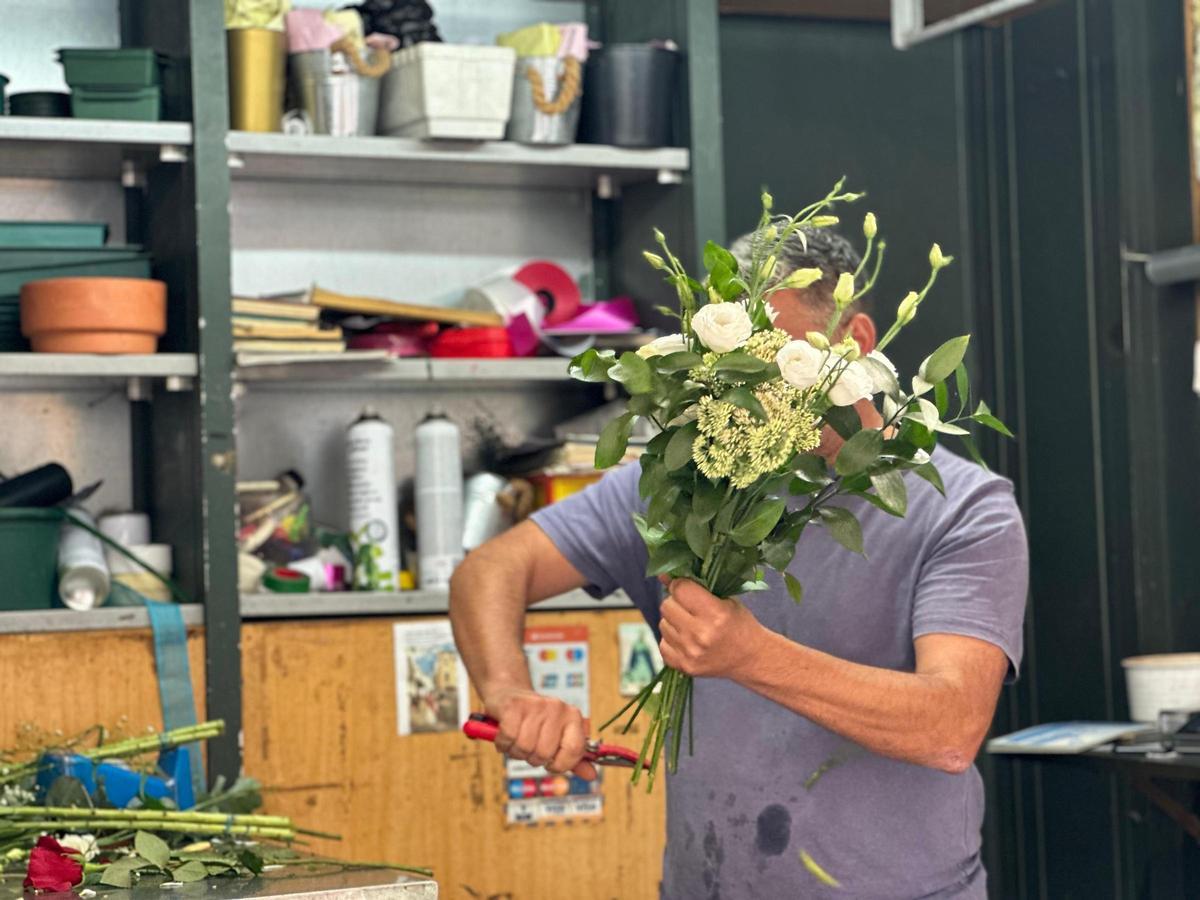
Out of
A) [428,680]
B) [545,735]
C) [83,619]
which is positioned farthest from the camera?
[428,680]

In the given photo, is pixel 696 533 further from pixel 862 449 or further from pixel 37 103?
pixel 37 103

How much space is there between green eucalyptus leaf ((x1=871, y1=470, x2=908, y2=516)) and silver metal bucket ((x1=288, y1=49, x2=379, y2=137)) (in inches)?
77.6

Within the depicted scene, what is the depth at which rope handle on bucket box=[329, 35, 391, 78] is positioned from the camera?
348 centimetres

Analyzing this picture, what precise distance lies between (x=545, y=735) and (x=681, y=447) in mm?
542

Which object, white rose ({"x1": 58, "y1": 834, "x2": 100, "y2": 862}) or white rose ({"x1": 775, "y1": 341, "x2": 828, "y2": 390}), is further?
white rose ({"x1": 58, "y1": 834, "x2": 100, "y2": 862})

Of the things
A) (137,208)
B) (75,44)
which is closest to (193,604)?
(137,208)

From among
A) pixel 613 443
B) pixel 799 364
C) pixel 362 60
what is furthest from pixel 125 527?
pixel 799 364

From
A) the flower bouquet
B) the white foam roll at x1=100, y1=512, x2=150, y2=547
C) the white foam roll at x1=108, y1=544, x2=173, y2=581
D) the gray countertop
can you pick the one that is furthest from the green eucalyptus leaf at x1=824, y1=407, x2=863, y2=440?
the white foam roll at x1=100, y1=512, x2=150, y2=547

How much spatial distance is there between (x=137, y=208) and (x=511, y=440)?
95 cm

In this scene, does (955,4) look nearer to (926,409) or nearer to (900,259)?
(900,259)

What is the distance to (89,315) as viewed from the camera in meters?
3.27

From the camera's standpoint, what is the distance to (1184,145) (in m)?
3.84

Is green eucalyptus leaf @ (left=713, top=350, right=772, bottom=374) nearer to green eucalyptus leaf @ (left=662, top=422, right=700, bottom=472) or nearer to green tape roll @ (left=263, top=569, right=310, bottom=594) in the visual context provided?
green eucalyptus leaf @ (left=662, top=422, right=700, bottom=472)

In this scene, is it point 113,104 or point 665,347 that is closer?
point 665,347
